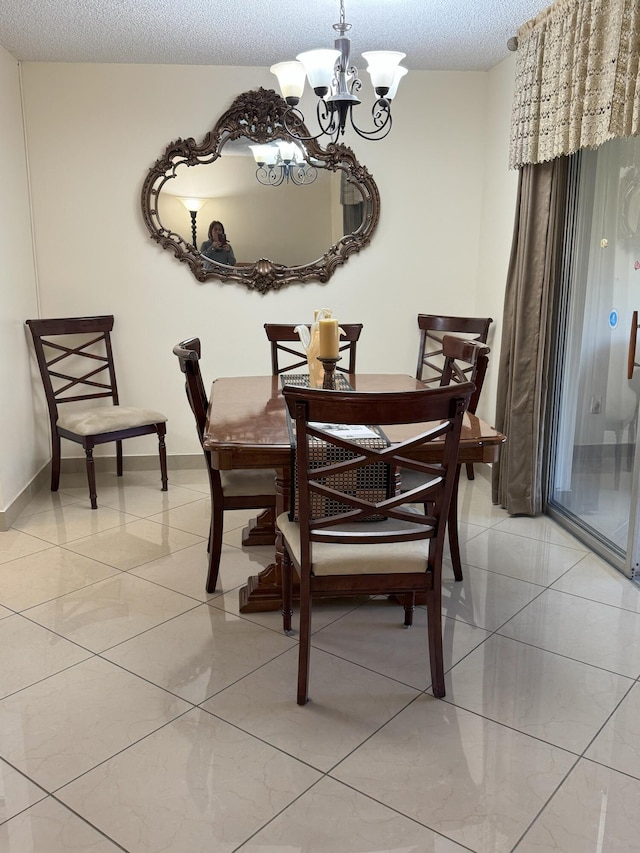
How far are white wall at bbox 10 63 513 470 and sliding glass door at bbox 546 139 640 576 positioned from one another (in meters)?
0.69

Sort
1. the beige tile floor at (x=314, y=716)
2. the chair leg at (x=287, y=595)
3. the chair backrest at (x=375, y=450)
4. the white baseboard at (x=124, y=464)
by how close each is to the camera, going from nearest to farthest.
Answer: the beige tile floor at (x=314, y=716), the chair backrest at (x=375, y=450), the chair leg at (x=287, y=595), the white baseboard at (x=124, y=464)

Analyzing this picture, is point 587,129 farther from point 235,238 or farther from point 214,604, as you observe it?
point 214,604

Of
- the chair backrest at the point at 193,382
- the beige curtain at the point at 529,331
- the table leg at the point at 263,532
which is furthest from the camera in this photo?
the beige curtain at the point at 529,331

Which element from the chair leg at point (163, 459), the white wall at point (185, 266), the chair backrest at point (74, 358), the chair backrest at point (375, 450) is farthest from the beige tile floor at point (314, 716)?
the white wall at point (185, 266)

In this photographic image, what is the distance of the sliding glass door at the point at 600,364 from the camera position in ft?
9.80

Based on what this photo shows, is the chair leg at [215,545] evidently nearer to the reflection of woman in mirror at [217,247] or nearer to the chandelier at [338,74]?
the chandelier at [338,74]

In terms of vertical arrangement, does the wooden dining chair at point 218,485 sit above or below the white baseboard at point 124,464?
above

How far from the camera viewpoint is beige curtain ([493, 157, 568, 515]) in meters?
3.44

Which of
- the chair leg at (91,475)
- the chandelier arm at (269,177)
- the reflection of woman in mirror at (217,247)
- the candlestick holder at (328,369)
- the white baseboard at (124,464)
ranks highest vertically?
the chandelier arm at (269,177)

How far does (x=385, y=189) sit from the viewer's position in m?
4.36

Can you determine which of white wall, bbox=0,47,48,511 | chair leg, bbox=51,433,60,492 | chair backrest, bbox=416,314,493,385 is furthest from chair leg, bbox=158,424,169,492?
chair backrest, bbox=416,314,493,385

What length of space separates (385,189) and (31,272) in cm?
218

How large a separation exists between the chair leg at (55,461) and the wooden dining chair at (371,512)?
234 centimetres

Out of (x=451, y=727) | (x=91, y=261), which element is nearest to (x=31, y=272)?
(x=91, y=261)
